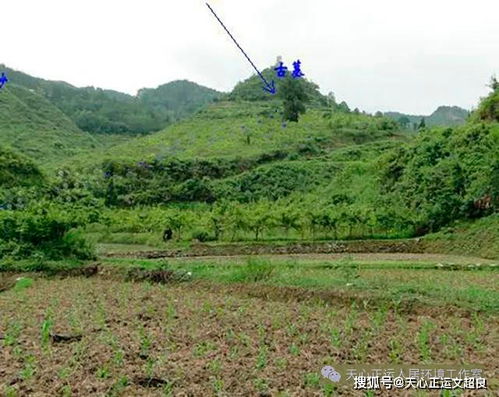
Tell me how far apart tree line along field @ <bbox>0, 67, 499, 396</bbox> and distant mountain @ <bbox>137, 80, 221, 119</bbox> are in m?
105

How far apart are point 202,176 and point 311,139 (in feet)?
40.6

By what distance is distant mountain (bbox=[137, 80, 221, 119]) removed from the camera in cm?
14525

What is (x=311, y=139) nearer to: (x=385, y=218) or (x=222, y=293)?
(x=385, y=218)

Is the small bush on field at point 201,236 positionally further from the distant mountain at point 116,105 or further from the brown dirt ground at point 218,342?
the distant mountain at point 116,105

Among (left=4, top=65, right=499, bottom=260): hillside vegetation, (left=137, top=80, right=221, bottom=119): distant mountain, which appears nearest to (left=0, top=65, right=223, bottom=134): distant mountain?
(left=137, top=80, right=221, bottom=119): distant mountain

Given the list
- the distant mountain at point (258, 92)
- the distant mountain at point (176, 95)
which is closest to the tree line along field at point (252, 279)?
the distant mountain at point (258, 92)

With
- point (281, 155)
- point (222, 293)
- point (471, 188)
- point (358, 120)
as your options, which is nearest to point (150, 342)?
point (222, 293)

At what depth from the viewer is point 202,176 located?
148ft

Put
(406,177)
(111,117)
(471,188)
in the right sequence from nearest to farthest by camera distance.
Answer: (471,188)
(406,177)
(111,117)

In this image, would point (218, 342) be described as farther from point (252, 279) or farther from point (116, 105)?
point (116, 105)

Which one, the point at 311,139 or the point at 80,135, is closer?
the point at 311,139

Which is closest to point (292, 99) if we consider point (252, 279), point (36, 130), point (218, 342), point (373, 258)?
point (36, 130)

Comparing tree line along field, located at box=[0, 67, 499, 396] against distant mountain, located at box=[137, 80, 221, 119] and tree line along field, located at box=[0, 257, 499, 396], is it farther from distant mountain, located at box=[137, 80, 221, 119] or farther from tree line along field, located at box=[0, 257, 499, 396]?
distant mountain, located at box=[137, 80, 221, 119]

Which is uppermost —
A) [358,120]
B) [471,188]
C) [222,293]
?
[358,120]
